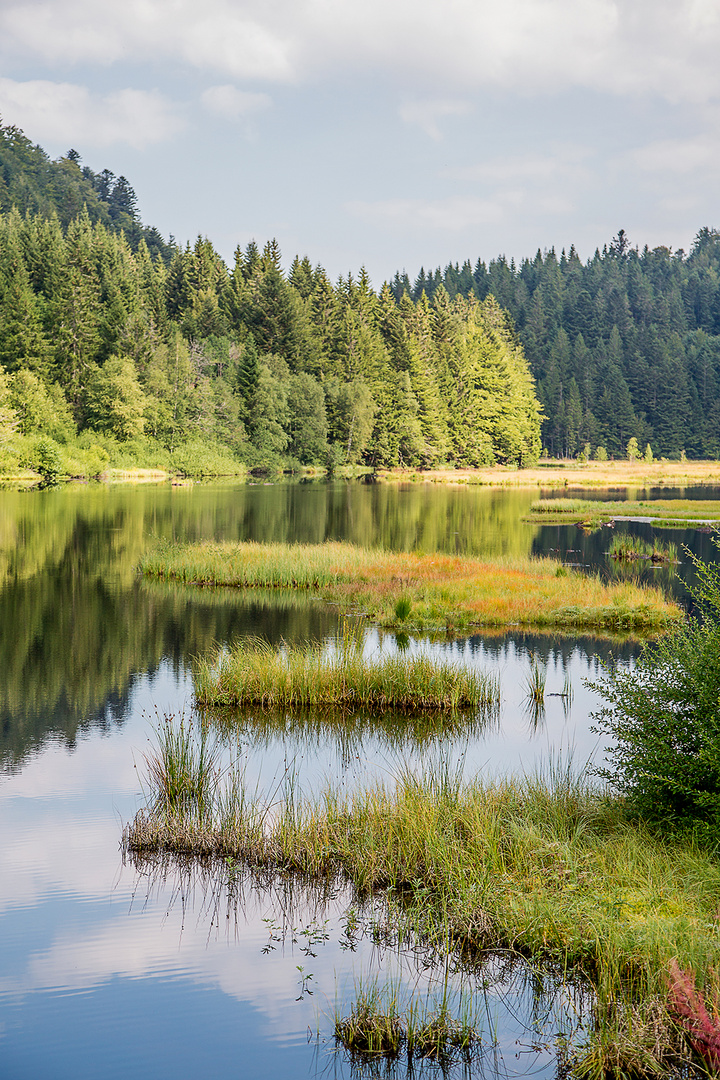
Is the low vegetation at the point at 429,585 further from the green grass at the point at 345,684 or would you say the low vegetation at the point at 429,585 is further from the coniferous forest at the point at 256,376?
the coniferous forest at the point at 256,376

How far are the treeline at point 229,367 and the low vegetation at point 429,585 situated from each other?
46.0 m

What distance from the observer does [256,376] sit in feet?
318

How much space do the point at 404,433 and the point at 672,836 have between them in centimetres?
9850

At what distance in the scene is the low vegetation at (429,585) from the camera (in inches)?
941

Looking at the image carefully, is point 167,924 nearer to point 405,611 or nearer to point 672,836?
point 672,836

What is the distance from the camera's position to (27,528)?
43.8 m

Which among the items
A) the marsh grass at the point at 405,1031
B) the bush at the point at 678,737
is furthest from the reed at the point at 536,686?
the marsh grass at the point at 405,1031

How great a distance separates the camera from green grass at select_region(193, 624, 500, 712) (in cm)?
1609

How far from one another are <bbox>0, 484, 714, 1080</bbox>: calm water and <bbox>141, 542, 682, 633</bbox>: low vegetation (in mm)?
1546

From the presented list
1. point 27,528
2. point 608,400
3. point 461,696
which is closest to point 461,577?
point 461,696

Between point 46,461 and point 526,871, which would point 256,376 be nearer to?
point 46,461

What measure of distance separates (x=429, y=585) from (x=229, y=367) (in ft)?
248

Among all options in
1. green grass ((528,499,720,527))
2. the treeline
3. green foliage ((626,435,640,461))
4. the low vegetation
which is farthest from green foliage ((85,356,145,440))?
green foliage ((626,435,640,461))

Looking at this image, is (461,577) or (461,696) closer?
(461,696)
